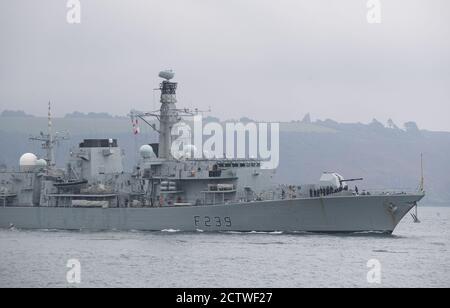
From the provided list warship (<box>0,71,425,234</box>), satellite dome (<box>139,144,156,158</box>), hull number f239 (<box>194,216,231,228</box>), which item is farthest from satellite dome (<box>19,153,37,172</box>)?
hull number f239 (<box>194,216,231,228</box>)

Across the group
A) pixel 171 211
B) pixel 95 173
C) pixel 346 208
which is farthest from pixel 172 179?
pixel 346 208

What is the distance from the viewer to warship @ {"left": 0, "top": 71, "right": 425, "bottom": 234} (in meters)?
52.1

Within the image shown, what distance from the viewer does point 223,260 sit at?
136 feet

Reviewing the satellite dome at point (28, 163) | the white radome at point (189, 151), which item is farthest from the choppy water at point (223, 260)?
the satellite dome at point (28, 163)

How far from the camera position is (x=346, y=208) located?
5159 centimetres

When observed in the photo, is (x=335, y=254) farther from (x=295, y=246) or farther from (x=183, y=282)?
(x=183, y=282)

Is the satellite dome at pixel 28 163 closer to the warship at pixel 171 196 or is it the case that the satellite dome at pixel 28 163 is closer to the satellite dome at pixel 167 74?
the warship at pixel 171 196

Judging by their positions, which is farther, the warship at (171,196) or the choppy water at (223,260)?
the warship at (171,196)

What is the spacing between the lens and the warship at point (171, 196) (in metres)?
52.1

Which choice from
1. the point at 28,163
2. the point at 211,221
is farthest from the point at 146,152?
the point at 28,163

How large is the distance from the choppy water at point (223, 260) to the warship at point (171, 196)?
1.26 meters

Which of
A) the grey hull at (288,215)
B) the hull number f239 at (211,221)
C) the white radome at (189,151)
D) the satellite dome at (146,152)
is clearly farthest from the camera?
the satellite dome at (146,152)

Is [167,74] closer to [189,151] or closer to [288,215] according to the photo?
[189,151]
